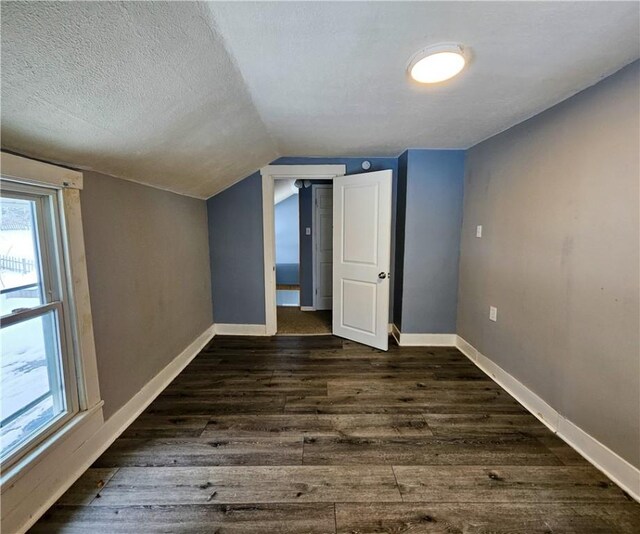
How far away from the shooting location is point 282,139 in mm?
2516

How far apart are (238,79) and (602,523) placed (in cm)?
271

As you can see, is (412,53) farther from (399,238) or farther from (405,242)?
(399,238)

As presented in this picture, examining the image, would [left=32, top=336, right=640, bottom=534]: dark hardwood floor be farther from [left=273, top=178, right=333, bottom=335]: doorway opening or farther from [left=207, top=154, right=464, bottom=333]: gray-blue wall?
[left=273, top=178, right=333, bottom=335]: doorway opening

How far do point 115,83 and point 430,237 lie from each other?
9.05ft

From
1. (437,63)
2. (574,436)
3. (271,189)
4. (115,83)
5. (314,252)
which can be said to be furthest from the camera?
(314,252)

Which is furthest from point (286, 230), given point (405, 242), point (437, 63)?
point (437, 63)

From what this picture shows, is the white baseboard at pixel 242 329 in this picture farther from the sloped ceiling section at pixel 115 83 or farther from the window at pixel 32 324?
the sloped ceiling section at pixel 115 83

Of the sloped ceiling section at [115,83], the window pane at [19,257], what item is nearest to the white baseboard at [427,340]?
the sloped ceiling section at [115,83]

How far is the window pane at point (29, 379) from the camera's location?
124cm

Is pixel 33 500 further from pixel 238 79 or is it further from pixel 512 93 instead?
pixel 512 93

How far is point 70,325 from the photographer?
4.84 ft

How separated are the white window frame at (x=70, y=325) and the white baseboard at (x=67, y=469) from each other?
35 mm

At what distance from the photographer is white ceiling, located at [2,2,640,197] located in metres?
0.94

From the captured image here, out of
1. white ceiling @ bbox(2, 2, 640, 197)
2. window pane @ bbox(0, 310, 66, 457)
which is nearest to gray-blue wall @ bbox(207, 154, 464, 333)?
white ceiling @ bbox(2, 2, 640, 197)
